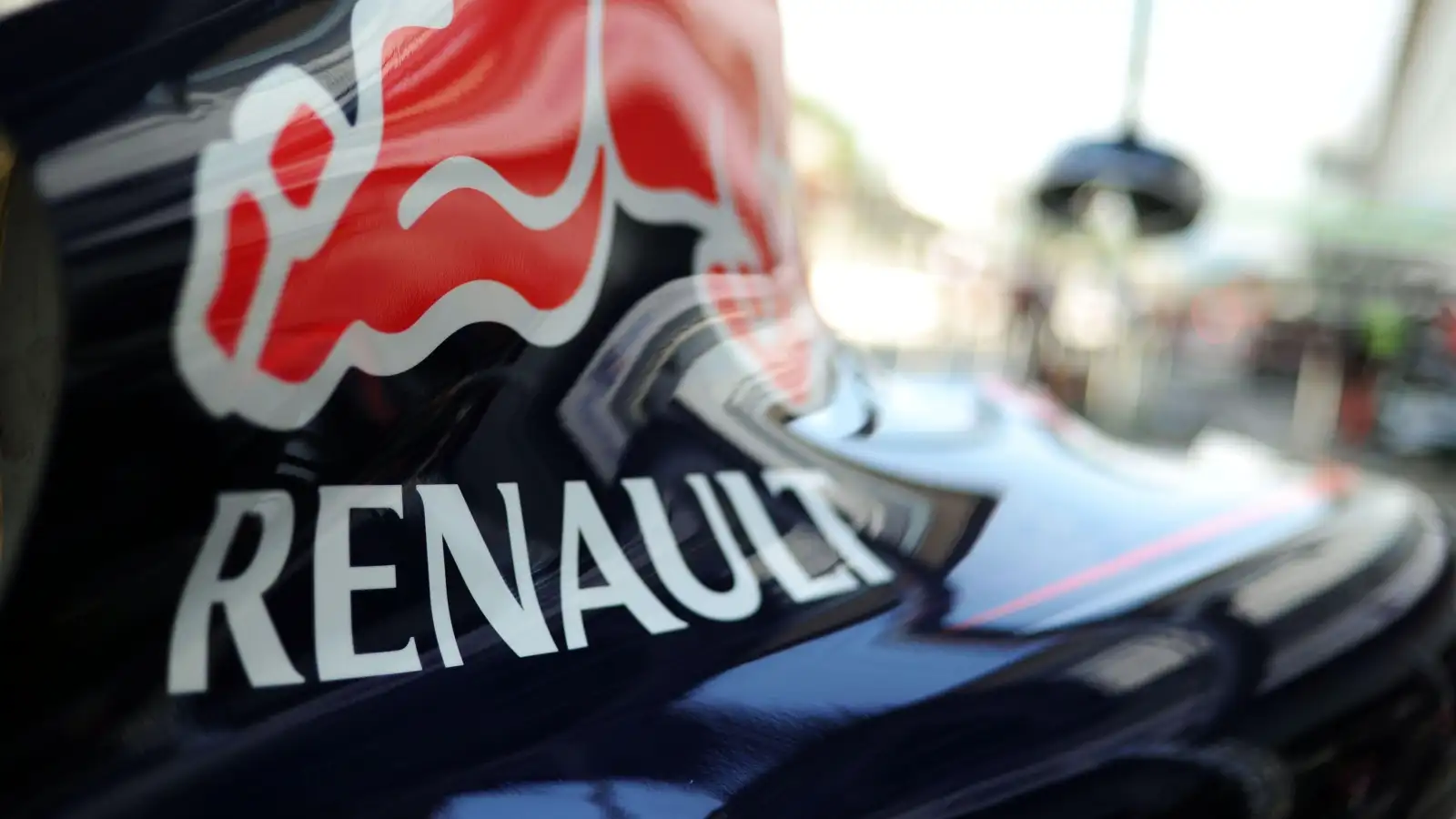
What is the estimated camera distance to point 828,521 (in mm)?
1084

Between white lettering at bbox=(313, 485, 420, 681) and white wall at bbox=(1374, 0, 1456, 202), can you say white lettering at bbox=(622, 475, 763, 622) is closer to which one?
white lettering at bbox=(313, 485, 420, 681)

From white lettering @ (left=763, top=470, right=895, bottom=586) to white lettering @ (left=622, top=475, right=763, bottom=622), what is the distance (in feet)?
0.35

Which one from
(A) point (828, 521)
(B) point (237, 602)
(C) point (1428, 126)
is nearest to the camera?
(B) point (237, 602)

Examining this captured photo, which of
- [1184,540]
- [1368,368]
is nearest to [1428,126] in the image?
[1368,368]

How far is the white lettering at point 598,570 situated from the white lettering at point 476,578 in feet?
→ 0.10

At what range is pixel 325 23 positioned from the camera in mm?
767

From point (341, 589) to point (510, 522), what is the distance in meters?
0.15

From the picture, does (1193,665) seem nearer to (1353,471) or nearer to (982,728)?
(982,728)

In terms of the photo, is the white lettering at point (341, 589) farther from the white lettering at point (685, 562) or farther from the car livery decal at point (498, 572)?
the white lettering at point (685, 562)

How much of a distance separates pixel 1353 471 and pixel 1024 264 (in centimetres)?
795

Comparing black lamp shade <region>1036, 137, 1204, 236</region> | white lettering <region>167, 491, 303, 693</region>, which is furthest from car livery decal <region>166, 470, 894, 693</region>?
black lamp shade <region>1036, 137, 1204, 236</region>

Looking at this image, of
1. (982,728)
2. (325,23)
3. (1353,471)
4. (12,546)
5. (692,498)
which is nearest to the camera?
(12,546)

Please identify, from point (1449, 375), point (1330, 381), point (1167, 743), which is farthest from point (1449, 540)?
point (1330, 381)

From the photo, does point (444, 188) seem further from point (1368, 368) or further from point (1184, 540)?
point (1368, 368)
